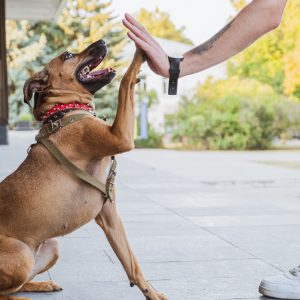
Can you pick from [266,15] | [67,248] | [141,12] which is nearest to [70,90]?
[266,15]

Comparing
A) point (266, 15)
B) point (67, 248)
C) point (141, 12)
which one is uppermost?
point (141, 12)

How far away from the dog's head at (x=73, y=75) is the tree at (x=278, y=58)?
2721cm

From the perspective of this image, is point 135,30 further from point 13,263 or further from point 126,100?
point 13,263

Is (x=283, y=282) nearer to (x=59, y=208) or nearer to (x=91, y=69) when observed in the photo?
(x=59, y=208)

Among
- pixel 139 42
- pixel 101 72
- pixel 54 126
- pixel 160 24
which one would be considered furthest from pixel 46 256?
pixel 160 24

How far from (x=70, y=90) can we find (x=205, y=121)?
23.3 meters

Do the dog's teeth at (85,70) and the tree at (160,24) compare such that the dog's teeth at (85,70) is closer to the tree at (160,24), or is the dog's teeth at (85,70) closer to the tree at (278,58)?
the tree at (278,58)

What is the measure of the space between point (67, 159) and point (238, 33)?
3.80 ft

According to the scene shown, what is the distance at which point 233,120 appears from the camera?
87.8 feet

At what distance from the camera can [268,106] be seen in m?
27.8

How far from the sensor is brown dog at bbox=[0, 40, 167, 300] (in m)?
3.65

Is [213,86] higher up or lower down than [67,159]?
higher up

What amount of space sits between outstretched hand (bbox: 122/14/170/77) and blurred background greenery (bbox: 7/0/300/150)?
2298 centimetres

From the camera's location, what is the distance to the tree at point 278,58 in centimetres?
3048
